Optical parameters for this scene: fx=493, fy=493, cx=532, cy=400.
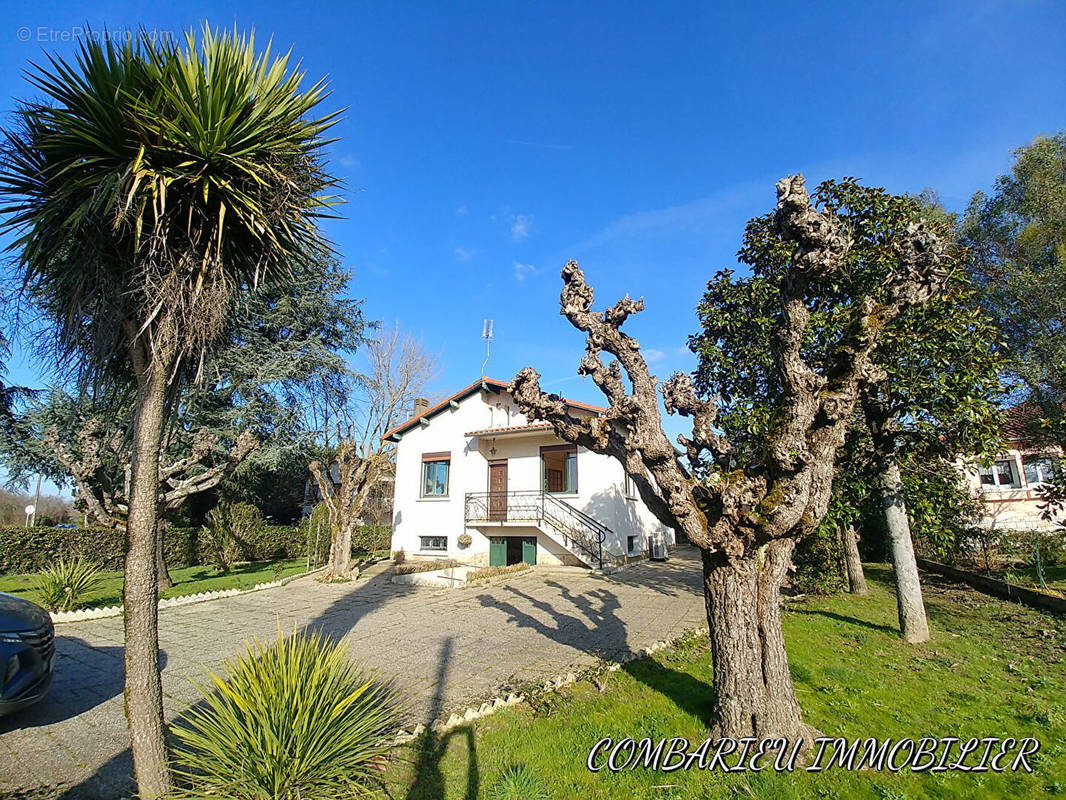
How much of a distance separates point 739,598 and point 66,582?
44.3 ft

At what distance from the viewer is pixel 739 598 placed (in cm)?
464

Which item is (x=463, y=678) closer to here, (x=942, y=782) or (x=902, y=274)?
(x=942, y=782)

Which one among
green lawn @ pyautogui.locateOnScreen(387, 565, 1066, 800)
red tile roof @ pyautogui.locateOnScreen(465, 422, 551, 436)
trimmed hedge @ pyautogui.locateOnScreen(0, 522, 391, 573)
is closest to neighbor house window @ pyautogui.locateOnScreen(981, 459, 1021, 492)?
green lawn @ pyautogui.locateOnScreen(387, 565, 1066, 800)

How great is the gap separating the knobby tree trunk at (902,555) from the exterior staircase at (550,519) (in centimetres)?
929

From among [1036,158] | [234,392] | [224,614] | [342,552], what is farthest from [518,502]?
[1036,158]

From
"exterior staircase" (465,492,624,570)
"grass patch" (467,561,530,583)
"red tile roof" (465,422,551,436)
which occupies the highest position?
"red tile roof" (465,422,551,436)

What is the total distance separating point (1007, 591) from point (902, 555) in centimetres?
584

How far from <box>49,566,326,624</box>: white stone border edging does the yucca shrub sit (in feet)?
28.8

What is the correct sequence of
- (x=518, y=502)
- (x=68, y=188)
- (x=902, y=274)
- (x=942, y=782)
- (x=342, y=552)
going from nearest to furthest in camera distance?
(x=68, y=188) < (x=942, y=782) < (x=902, y=274) < (x=342, y=552) < (x=518, y=502)

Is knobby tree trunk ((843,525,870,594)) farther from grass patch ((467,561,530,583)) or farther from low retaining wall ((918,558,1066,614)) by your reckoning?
grass patch ((467,561,530,583))

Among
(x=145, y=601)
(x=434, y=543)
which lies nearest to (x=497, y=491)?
(x=434, y=543)

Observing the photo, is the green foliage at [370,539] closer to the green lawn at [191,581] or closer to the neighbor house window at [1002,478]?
the green lawn at [191,581]

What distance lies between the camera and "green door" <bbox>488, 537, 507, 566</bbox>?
19.3m

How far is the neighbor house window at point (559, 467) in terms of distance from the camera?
18.4 meters
